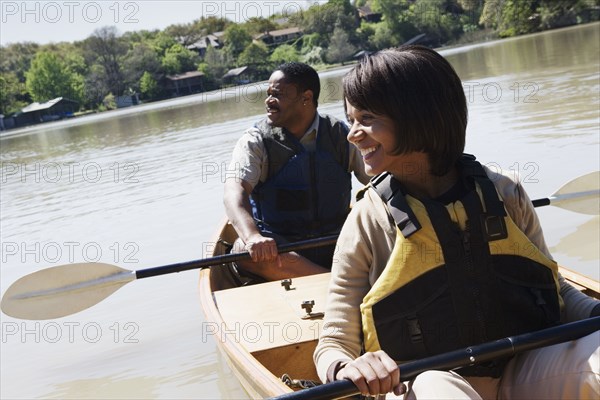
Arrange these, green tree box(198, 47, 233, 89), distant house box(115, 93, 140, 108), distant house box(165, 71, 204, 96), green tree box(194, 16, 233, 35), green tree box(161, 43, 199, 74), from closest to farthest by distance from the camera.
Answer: distant house box(115, 93, 140, 108)
green tree box(198, 47, 233, 89)
distant house box(165, 71, 204, 96)
green tree box(161, 43, 199, 74)
green tree box(194, 16, 233, 35)

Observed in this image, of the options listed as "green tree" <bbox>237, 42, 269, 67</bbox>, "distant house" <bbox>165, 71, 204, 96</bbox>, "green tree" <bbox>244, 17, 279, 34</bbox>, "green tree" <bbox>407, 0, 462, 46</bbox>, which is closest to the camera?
"green tree" <bbox>407, 0, 462, 46</bbox>

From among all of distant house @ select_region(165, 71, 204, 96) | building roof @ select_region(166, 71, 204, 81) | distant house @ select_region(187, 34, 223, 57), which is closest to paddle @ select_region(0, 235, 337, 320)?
distant house @ select_region(165, 71, 204, 96)

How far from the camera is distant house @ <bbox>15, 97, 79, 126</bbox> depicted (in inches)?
2638

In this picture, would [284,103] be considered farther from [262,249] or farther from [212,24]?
[212,24]

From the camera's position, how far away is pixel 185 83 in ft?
223

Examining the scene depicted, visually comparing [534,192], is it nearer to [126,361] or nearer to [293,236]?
[293,236]

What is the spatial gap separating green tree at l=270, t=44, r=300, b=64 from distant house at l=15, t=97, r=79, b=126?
21357 mm

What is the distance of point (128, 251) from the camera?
737 centimetres

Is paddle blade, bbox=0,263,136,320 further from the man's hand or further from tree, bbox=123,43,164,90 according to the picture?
tree, bbox=123,43,164,90

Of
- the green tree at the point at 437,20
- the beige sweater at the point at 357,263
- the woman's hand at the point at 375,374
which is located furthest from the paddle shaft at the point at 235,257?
the green tree at the point at 437,20

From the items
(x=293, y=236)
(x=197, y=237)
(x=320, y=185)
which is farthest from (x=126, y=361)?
(x=197, y=237)

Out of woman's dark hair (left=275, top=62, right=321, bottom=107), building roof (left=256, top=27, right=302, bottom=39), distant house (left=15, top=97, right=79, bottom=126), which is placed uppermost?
building roof (left=256, top=27, right=302, bottom=39)

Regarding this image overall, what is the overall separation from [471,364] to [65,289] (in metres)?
3.01

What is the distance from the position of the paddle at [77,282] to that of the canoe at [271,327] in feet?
2.36
